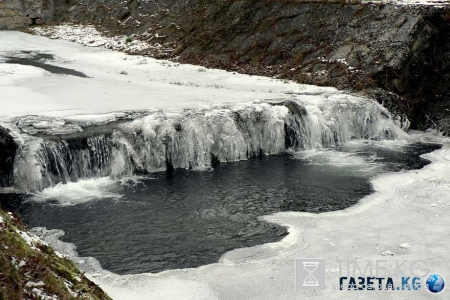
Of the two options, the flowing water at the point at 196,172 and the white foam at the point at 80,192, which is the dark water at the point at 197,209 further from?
the white foam at the point at 80,192

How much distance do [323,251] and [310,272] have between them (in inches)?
32.3

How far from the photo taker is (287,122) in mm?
19844

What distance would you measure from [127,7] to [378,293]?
34.9 metres

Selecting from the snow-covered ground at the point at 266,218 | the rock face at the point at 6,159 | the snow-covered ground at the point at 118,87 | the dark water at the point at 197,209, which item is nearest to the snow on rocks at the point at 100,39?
the snow-covered ground at the point at 118,87

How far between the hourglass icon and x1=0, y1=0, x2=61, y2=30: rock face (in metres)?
41.1

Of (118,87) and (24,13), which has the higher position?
(24,13)

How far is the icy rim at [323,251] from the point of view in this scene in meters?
9.69

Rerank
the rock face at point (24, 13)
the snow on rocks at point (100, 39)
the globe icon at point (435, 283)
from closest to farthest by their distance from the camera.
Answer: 1. the globe icon at point (435, 283)
2. the snow on rocks at point (100, 39)
3. the rock face at point (24, 13)

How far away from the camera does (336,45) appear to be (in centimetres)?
2616

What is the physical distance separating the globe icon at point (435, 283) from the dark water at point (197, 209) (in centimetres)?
330

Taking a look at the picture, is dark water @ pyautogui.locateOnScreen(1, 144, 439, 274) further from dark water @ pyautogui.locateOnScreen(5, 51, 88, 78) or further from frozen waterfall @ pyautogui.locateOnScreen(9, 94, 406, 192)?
dark water @ pyautogui.locateOnScreen(5, 51, 88, 78)

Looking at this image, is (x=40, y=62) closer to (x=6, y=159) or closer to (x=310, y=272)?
(x=6, y=159)

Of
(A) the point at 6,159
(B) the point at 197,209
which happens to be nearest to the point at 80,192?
(A) the point at 6,159

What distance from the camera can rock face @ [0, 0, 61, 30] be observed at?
45688mm
